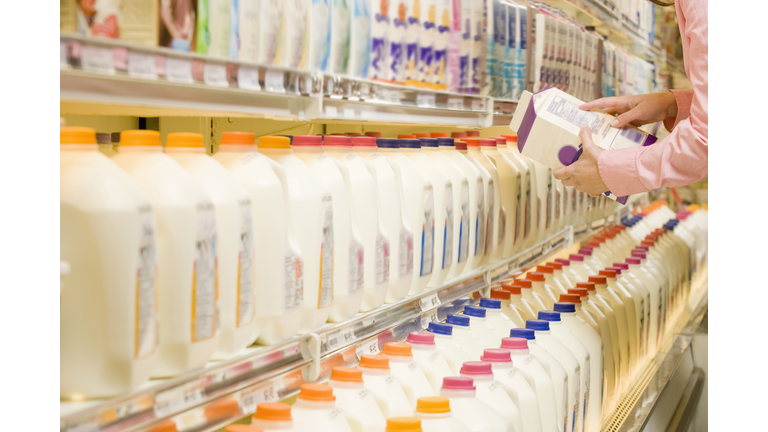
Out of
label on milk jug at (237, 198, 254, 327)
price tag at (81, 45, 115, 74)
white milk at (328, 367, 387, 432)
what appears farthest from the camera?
white milk at (328, 367, 387, 432)

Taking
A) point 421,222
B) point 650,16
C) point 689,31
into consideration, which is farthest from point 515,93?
point 650,16

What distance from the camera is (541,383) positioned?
1.62 metres

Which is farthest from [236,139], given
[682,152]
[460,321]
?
[682,152]

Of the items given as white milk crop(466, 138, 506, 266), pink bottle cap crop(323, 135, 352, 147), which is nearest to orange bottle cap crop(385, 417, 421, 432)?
pink bottle cap crop(323, 135, 352, 147)

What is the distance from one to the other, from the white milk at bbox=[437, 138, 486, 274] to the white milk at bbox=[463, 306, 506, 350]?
0.14 m

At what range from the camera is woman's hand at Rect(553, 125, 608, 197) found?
1990mm

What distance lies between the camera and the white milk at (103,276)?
33.2 inches

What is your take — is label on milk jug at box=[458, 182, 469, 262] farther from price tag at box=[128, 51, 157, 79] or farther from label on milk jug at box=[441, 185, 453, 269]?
price tag at box=[128, 51, 157, 79]

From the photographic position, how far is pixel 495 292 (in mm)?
2326

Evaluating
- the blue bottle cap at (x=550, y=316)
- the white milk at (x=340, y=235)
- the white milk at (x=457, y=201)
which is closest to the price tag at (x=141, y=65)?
the white milk at (x=340, y=235)

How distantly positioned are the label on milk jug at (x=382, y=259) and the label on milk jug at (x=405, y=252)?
0.08 meters

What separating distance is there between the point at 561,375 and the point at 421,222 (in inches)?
20.4

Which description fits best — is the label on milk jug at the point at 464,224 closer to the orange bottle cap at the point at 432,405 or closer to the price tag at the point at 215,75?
the orange bottle cap at the point at 432,405

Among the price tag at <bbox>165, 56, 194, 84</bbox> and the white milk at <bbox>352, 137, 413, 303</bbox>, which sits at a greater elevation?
the price tag at <bbox>165, 56, 194, 84</bbox>
